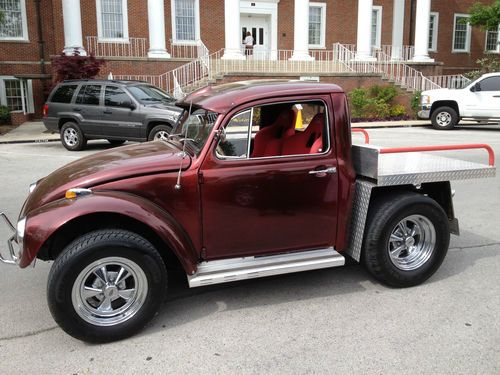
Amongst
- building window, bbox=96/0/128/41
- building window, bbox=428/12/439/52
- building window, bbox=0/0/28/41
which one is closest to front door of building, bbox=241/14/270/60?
building window, bbox=96/0/128/41

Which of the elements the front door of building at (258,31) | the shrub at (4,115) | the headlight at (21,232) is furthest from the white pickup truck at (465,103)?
the headlight at (21,232)

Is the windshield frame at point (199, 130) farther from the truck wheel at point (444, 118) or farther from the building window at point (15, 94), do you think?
the building window at point (15, 94)

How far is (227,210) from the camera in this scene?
3.92m

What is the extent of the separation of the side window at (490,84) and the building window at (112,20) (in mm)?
16393

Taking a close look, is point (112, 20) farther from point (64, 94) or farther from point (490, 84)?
point (490, 84)

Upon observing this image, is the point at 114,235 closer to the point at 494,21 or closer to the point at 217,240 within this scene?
the point at 217,240

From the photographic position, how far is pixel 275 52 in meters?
26.1

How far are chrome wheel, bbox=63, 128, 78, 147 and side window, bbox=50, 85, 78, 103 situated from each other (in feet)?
2.75

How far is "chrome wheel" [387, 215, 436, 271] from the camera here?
4.46 m

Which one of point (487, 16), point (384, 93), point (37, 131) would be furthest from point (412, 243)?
point (487, 16)

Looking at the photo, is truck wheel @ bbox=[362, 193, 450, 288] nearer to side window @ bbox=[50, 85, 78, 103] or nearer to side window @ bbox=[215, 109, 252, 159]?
side window @ bbox=[215, 109, 252, 159]

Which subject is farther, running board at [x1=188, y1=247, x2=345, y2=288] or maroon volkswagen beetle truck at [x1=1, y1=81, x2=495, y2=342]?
running board at [x1=188, y1=247, x2=345, y2=288]

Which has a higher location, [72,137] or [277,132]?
[277,132]

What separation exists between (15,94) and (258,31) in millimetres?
12975
